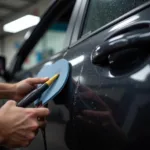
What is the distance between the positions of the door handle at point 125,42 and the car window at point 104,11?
0.13 m

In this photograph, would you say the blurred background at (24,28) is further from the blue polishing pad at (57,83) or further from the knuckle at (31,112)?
the knuckle at (31,112)

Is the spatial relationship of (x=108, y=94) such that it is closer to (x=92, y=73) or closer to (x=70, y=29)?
(x=92, y=73)

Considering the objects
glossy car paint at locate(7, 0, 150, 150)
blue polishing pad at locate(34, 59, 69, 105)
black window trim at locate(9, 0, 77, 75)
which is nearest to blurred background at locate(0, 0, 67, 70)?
black window trim at locate(9, 0, 77, 75)

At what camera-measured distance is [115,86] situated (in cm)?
69

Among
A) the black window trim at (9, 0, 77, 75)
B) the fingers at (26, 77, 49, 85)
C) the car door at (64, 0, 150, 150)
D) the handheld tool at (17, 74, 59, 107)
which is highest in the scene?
the car door at (64, 0, 150, 150)

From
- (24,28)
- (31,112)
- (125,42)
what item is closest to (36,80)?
(31,112)

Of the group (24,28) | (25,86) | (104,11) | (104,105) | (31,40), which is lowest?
(24,28)

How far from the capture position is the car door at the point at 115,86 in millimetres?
619

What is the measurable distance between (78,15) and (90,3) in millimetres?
92

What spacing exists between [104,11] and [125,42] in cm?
38

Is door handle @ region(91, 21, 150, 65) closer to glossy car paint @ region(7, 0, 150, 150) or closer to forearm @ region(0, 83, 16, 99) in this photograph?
glossy car paint @ region(7, 0, 150, 150)

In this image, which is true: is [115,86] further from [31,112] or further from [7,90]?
[7,90]

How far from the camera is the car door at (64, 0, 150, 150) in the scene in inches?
24.4

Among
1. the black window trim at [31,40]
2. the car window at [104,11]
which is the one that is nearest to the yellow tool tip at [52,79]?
the car window at [104,11]
